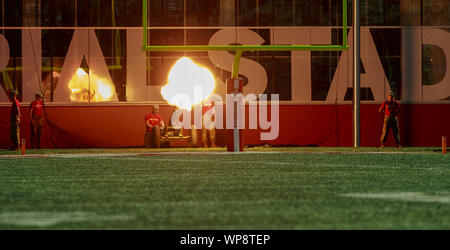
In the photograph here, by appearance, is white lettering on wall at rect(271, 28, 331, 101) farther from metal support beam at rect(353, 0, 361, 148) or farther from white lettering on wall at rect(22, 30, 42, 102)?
white lettering on wall at rect(22, 30, 42, 102)

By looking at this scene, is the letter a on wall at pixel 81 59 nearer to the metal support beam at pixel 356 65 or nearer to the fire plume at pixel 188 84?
the fire plume at pixel 188 84

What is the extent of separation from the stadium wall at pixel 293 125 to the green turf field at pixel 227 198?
1384 cm

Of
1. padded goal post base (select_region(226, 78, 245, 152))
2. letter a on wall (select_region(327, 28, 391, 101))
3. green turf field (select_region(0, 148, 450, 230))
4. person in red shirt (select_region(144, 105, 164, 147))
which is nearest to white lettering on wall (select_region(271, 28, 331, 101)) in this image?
letter a on wall (select_region(327, 28, 391, 101))

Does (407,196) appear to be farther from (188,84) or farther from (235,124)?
(188,84)

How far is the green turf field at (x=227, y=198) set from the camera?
6445mm

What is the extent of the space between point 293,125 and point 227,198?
1938cm

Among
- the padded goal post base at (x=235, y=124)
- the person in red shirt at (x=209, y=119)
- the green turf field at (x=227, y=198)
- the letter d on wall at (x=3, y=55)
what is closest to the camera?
the green turf field at (x=227, y=198)

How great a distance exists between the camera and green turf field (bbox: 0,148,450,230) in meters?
6.45

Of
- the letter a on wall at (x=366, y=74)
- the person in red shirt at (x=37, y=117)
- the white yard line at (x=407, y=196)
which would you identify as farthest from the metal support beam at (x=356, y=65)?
the white yard line at (x=407, y=196)

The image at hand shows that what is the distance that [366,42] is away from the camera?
90.4ft

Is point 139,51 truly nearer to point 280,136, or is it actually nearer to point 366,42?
point 280,136

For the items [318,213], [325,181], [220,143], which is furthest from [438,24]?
[318,213]

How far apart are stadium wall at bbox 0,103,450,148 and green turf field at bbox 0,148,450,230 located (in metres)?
13.8
